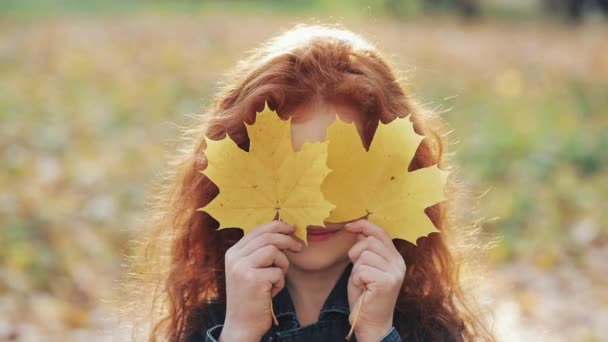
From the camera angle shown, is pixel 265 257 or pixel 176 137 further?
pixel 176 137

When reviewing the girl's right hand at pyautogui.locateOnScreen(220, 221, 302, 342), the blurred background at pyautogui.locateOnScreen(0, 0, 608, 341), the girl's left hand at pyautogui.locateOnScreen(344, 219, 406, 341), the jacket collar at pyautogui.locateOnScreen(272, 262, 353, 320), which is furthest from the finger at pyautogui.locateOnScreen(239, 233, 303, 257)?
the blurred background at pyautogui.locateOnScreen(0, 0, 608, 341)

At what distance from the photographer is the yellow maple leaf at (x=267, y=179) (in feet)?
4.93

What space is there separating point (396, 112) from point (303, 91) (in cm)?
22

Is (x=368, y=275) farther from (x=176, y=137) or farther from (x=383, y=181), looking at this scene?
(x=176, y=137)

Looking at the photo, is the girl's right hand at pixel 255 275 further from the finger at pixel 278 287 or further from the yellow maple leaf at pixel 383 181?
the yellow maple leaf at pixel 383 181

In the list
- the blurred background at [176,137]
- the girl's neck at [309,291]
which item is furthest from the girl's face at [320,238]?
the blurred background at [176,137]

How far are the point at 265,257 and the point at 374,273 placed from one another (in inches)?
8.0

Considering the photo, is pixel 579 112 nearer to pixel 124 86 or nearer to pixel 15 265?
pixel 124 86

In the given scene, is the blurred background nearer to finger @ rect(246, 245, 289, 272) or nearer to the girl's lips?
the girl's lips

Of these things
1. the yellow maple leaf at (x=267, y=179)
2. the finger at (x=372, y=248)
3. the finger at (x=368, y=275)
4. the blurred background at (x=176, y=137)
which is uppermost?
the blurred background at (x=176, y=137)

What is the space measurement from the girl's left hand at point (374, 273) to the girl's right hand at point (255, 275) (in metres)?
0.12

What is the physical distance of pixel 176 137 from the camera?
16.4ft

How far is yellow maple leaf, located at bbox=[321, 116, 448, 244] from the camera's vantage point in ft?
5.03

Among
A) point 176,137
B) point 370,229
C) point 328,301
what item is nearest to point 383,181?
point 370,229
